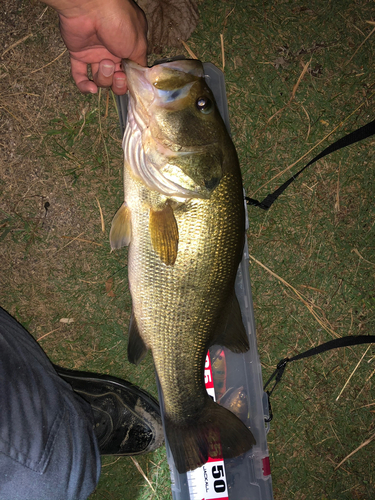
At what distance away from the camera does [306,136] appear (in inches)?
107

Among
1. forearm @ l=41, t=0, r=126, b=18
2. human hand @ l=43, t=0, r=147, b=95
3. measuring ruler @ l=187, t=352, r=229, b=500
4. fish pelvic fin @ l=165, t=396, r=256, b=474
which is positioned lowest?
measuring ruler @ l=187, t=352, r=229, b=500

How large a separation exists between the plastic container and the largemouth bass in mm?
316

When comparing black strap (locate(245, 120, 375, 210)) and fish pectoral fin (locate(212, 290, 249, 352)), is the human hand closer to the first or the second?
black strap (locate(245, 120, 375, 210))

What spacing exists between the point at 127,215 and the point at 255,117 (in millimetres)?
1337

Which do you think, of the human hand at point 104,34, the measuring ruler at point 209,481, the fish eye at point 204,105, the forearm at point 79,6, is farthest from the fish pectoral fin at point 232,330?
the forearm at point 79,6

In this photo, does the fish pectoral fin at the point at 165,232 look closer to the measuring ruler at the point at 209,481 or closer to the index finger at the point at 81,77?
the index finger at the point at 81,77

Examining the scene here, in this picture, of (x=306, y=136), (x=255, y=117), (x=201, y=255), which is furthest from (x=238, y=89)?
(x=201, y=255)

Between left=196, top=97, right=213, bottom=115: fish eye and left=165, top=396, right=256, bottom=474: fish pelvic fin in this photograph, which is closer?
left=196, top=97, right=213, bottom=115: fish eye

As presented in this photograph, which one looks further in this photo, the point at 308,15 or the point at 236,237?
the point at 308,15

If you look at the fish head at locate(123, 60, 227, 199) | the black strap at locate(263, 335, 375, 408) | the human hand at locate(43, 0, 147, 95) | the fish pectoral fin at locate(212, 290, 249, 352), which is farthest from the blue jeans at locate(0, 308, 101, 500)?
the human hand at locate(43, 0, 147, 95)

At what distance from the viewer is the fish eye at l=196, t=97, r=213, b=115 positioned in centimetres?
173

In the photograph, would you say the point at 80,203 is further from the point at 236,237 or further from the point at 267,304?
the point at 267,304

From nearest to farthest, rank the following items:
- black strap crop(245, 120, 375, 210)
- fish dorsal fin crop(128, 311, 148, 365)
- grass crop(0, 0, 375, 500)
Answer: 1. fish dorsal fin crop(128, 311, 148, 365)
2. grass crop(0, 0, 375, 500)
3. black strap crop(245, 120, 375, 210)

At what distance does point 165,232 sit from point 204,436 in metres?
1.23
